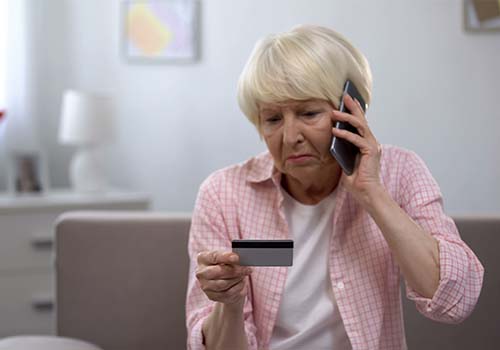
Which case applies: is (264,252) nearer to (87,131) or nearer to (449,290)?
(449,290)

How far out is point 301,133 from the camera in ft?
4.44

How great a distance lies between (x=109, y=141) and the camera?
2.97m

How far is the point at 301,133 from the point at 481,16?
43.6 inches

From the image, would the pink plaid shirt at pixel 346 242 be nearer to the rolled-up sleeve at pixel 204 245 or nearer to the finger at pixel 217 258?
the rolled-up sleeve at pixel 204 245

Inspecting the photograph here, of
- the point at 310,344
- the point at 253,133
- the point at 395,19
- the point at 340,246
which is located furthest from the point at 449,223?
the point at 253,133

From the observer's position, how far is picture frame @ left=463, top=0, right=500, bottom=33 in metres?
2.19

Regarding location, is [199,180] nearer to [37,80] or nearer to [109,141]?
[109,141]

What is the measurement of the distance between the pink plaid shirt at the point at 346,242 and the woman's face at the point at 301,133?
0.30 ft

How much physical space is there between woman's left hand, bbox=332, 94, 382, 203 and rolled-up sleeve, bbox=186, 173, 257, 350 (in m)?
0.25

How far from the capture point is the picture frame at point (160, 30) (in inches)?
124

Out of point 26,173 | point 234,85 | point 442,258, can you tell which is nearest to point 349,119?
point 442,258

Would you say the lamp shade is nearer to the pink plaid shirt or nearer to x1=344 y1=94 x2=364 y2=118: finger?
the pink plaid shirt

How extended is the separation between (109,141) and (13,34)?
628 mm

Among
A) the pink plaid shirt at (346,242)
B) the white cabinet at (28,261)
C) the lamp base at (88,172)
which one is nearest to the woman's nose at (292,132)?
the pink plaid shirt at (346,242)
